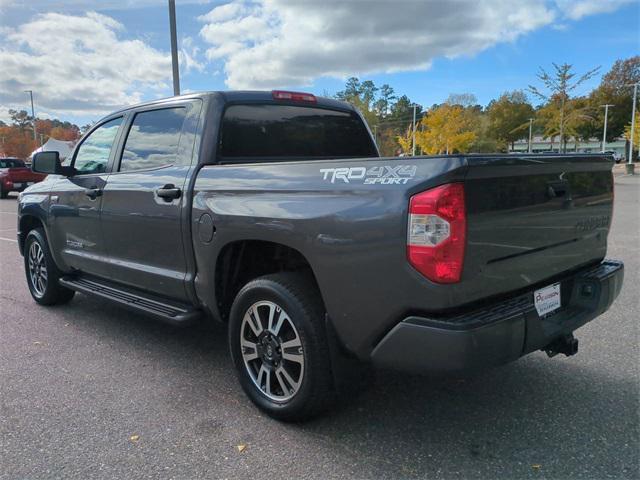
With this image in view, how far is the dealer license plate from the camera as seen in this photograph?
2656 mm

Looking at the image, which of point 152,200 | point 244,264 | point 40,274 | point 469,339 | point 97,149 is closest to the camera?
point 469,339

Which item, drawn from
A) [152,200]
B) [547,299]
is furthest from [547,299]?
[152,200]

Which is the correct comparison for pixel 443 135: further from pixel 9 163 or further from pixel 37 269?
pixel 37 269

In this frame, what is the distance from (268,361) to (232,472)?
0.71m

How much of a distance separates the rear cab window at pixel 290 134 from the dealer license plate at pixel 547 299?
211 centimetres

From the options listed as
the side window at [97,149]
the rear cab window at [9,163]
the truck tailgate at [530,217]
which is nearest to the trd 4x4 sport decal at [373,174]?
the truck tailgate at [530,217]

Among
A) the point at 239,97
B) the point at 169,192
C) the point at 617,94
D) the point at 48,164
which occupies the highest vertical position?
the point at 617,94

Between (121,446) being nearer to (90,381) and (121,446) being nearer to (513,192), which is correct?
(90,381)

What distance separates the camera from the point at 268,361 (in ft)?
10.1

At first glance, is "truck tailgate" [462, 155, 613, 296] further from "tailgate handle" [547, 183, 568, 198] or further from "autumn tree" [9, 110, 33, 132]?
"autumn tree" [9, 110, 33, 132]

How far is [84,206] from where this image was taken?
4480mm

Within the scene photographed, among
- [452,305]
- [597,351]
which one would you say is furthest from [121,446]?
[597,351]

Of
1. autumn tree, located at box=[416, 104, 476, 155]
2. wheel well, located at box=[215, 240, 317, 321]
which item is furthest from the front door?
autumn tree, located at box=[416, 104, 476, 155]

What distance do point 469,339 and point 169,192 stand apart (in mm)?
2192
